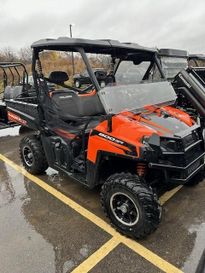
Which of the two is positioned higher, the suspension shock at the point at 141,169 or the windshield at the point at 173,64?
the windshield at the point at 173,64

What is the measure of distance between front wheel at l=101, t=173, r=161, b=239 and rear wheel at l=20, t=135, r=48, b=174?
5.36 ft

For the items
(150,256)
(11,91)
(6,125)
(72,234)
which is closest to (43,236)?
(72,234)

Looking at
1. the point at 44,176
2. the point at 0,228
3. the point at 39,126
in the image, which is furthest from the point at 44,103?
the point at 0,228

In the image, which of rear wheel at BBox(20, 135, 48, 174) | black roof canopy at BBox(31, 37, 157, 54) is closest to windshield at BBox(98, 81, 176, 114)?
black roof canopy at BBox(31, 37, 157, 54)

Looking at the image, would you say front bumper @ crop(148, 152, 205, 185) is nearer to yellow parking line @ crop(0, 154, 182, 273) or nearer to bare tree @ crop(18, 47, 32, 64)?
yellow parking line @ crop(0, 154, 182, 273)

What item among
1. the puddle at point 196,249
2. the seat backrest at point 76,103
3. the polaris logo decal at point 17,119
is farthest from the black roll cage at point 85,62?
the puddle at point 196,249

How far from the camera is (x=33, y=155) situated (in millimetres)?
4305

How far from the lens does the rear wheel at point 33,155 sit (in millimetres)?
4289

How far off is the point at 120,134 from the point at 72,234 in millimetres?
1222

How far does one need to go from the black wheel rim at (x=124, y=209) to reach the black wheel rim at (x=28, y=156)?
1.93 metres

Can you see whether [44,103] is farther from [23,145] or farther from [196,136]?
[196,136]

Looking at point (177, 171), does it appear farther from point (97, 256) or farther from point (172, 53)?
point (172, 53)

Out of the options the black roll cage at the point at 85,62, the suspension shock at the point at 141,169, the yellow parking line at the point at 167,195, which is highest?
the black roll cage at the point at 85,62

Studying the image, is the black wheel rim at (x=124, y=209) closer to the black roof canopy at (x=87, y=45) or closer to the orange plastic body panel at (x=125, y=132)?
the orange plastic body panel at (x=125, y=132)
